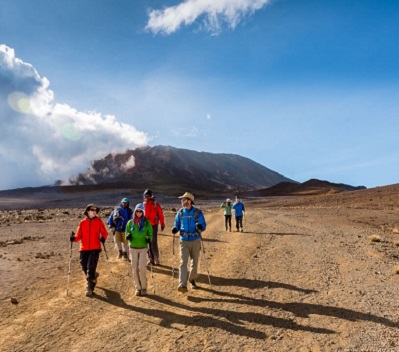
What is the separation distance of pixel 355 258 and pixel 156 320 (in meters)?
9.52

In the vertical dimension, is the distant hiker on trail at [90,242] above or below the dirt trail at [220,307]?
above

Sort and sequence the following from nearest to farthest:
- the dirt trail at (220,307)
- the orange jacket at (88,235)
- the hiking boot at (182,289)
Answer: the dirt trail at (220,307), the hiking boot at (182,289), the orange jacket at (88,235)

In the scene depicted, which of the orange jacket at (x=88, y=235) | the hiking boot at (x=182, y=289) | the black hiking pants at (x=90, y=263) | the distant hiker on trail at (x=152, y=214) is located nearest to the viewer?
the hiking boot at (x=182, y=289)

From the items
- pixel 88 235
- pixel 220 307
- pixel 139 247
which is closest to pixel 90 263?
pixel 88 235

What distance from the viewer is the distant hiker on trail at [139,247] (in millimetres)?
9508

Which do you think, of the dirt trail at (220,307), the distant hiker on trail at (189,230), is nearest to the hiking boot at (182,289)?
the dirt trail at (220,307)

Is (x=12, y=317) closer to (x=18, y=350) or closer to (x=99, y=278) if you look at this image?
(x=18, y=350)

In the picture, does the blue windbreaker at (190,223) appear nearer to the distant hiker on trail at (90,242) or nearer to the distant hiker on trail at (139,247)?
the distant hiker on trail at (139,247)

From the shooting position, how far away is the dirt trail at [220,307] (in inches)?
268

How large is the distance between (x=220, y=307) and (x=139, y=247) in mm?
2642

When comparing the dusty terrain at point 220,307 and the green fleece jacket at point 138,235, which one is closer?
the dusty terrain at point 220,307

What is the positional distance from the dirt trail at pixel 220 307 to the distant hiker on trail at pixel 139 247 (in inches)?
16.3

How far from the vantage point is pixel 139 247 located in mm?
9602

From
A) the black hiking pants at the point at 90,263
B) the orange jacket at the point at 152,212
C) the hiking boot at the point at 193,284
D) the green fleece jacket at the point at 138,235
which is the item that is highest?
the orange jacket at the point at 152,212
